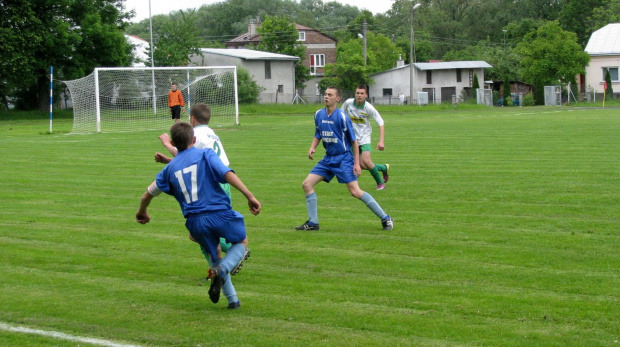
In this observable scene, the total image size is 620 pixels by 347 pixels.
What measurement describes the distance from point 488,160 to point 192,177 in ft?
39.8

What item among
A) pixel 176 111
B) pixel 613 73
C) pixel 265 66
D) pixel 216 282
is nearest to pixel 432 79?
pixel 613 73

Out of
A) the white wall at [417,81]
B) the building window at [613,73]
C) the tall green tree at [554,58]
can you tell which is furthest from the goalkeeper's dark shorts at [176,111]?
the building window at [613,73]

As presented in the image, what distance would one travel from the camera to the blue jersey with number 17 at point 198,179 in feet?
18.8

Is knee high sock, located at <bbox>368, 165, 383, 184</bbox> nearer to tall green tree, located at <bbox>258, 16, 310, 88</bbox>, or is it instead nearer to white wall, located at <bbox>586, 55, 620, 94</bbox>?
white wall, located at <bbox>586, 55, 620, 94</bbox>

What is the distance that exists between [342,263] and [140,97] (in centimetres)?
2801

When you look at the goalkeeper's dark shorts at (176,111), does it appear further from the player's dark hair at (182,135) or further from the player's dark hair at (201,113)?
the player's dark hair at (182,135)

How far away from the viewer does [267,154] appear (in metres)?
19.4

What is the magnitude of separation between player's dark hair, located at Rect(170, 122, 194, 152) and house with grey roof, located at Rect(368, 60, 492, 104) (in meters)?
71.6

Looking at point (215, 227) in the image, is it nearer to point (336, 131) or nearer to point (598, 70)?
point (336, 131)

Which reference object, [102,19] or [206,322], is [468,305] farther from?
[102,19]

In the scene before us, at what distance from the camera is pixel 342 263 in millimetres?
7586

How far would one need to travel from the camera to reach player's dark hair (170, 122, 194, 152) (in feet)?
19.0

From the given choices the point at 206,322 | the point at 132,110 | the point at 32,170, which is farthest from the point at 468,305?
the point at 132,110

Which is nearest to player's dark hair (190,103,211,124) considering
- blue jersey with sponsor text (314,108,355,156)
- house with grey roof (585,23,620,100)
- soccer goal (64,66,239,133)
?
blue jersey with sponsor text (314,108,355,156)
